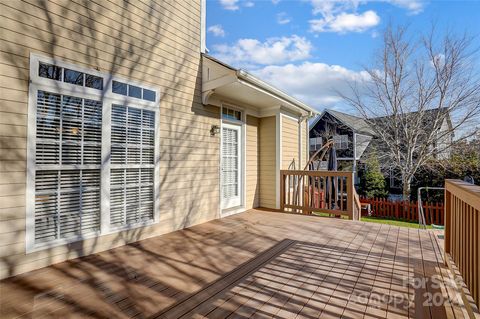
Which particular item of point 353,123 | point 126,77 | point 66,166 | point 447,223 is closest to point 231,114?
point 126,77

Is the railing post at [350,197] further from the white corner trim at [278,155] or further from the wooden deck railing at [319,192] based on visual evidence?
the white corner trim at [278,155]

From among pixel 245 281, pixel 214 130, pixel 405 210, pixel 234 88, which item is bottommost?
pixel 405 210

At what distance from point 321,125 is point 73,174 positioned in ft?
58.1

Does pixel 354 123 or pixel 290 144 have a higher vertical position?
pixel 354 123

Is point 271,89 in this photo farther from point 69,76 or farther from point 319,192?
point 69,76

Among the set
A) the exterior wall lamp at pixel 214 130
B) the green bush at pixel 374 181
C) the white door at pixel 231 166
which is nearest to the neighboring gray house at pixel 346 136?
the green bush at pixel 374 181

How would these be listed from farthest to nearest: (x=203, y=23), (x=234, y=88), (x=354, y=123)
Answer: (x=354, y=123) < (x=203, y=23) < (x=234, y=88)

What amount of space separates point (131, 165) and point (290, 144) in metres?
4.41

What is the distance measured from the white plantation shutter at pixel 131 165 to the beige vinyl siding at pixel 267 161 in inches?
129

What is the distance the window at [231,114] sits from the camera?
5540 mm

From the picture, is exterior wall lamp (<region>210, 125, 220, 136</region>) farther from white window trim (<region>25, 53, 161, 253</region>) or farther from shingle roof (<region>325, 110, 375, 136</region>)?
shingle roof (<region>325, 110, 375, 136</region>)

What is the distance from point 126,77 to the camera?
361 centimetres

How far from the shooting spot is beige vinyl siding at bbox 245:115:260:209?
20.3ft

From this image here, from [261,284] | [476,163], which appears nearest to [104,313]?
[261,284]
